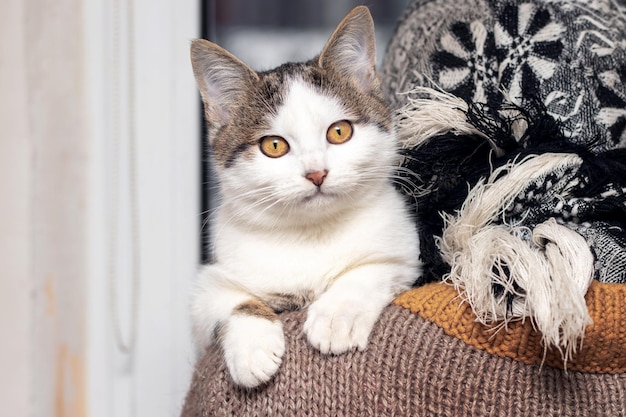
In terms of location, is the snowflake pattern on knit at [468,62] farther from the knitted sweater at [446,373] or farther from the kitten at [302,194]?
the knitted sweater at [446,373]

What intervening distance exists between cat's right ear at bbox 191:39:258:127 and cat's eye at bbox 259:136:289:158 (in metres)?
0.13

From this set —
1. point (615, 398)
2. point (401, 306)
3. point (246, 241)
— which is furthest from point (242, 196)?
point (615, 398)

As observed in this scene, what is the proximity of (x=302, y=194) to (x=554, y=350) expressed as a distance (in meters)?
0.41

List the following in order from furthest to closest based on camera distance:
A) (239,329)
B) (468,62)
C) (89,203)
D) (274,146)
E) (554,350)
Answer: (89,203) → (468,62) → (274,146) → (239,329) → (554,350)

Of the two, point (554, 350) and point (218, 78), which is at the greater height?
point (218, 78)

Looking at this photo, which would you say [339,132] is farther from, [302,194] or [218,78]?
[218,78]

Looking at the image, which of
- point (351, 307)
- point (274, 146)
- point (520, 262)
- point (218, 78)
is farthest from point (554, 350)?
point (218, 78)

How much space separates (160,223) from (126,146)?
0.69 ft

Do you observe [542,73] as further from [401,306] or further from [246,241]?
[246,241]

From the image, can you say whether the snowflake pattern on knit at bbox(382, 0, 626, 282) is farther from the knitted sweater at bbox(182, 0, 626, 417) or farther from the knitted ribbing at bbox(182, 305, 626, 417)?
the knitted ribbing at bbox(182, 305, 626, 417)

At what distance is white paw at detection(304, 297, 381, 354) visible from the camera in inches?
30.7

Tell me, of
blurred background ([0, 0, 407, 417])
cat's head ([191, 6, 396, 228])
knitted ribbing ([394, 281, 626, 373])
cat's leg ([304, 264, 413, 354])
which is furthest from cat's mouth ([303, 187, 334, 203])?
blurred background ([0, 0, 407, 417])

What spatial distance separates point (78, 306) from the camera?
1.38 m

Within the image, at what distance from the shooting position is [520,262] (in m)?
0.73
